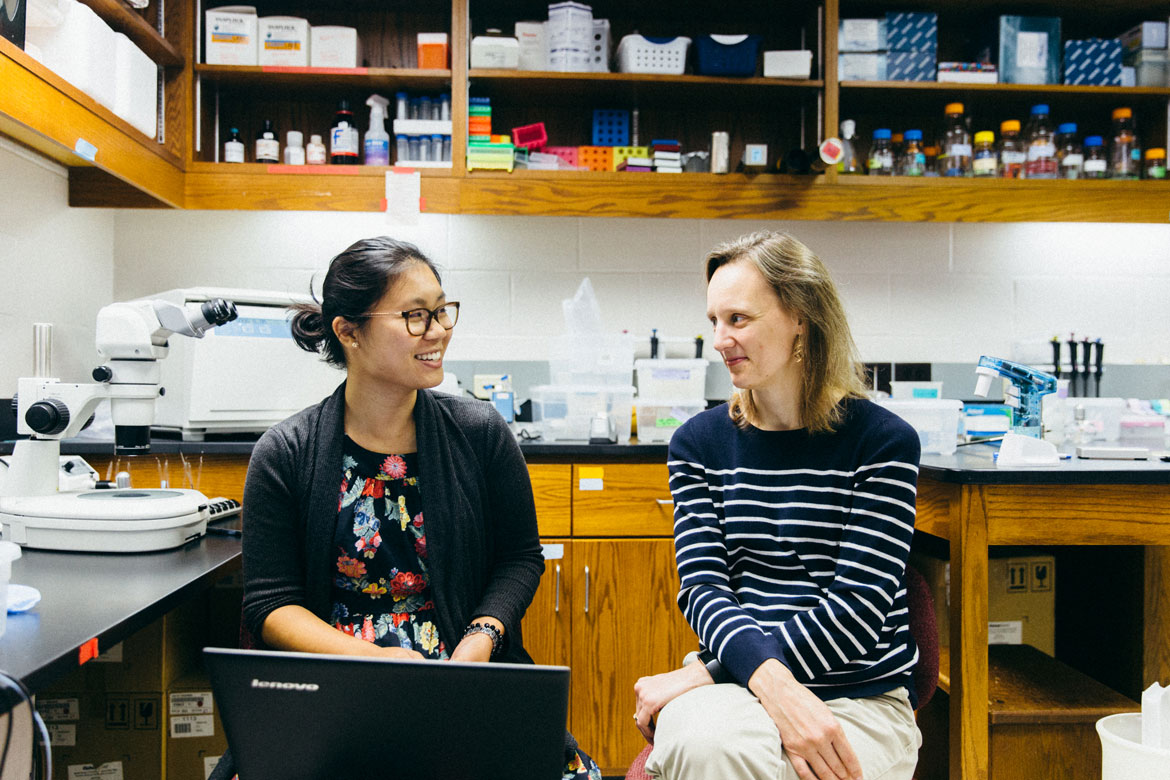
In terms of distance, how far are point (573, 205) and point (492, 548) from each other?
1443 millimetres

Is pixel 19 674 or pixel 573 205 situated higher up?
A: pixel 573 205

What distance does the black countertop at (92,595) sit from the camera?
0.78 meters

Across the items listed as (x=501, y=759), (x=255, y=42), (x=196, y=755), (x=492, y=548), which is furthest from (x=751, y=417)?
(x=255, y=42)

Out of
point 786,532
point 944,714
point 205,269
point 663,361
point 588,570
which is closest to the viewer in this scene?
point 786,532

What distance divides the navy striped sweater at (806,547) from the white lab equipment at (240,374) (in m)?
1.16

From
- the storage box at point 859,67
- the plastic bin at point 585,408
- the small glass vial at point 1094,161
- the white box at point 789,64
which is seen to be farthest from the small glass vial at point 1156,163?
the plastic bin at point 585,408

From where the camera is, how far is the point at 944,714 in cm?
175

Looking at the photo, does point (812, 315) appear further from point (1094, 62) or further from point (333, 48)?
point (1094, 62)

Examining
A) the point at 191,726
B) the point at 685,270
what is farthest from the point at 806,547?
the point at 685,270

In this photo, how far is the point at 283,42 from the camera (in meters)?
2.47

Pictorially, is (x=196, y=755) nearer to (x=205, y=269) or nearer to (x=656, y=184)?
(x=205, y=269)

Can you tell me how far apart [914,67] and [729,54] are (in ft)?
2.11

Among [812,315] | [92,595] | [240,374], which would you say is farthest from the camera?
[240,374]

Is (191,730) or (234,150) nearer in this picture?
(191,730)
